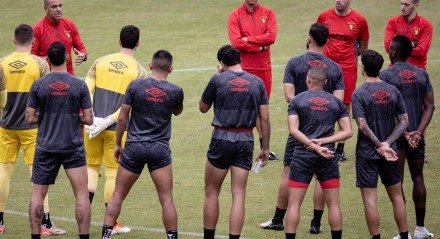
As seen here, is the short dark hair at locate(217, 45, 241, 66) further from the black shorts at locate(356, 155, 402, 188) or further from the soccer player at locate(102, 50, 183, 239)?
the black shorts at locate(356, 155, 402, 188)

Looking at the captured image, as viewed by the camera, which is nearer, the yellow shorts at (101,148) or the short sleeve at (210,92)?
the short sleeve at (210,92)

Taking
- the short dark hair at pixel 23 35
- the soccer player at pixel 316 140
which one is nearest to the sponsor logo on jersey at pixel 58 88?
the short dark hair at pixel 23 35

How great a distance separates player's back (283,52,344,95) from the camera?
1359cm

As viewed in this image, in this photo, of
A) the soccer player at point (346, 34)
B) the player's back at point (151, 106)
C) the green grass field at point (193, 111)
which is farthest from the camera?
the soccer player at point (346, 34)

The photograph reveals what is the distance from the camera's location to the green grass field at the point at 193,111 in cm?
1452

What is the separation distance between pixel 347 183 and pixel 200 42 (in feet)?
38.2

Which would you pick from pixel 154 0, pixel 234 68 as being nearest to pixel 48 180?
pixel 234 68

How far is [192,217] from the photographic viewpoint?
14.7 metres

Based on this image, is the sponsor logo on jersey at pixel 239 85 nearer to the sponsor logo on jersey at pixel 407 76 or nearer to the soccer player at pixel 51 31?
the sponsor logo on jersey at pixel 407 76

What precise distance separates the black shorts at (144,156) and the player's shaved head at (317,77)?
191 centimetres

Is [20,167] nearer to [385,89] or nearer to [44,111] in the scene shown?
[44,111]

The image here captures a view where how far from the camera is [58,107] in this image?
12555 millimetres

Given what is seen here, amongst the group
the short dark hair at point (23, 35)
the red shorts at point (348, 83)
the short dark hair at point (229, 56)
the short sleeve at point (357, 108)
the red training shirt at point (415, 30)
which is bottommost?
the red shorts at point (348, 83)

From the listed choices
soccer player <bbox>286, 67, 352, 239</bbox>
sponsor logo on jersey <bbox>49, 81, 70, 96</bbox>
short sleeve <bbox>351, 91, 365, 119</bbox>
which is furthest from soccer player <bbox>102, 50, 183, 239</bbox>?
short sleeve <bbox>351, 91, 365, 119</bbox>
